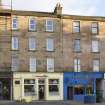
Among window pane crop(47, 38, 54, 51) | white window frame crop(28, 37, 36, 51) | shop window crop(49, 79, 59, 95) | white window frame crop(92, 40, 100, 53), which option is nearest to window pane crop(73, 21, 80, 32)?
white window frame crop(92, 40, 100, 53)

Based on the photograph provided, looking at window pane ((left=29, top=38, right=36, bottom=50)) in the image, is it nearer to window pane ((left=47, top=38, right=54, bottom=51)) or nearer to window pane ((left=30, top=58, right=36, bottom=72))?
window pane ((left=30, top=58, right=36, bottom=72))

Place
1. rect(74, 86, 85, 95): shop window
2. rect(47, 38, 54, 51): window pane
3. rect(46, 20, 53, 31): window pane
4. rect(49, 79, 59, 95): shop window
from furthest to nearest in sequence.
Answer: rect(74, 86, 85, 95): shop window < rect(46, 20, 53, 31): window pane < rect(47, 38, 54, 51): window pane < rect(49, 79, 59, 95): shop window

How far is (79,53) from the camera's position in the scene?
70875 millimetres

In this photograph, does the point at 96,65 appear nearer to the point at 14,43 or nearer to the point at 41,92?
the point at 41,92

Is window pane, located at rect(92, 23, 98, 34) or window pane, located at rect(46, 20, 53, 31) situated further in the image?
window pane, located at rect(92, 23, 98, 34)

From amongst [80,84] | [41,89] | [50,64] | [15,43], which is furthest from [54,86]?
[15,43]

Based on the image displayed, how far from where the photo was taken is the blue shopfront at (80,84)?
69.9m

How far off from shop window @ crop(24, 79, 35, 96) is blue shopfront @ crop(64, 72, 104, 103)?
4.67 meters

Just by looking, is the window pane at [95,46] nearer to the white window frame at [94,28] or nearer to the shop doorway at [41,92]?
the white window frame at [94,28]

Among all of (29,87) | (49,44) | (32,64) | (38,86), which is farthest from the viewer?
(49,44)

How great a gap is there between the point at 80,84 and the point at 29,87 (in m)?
7.49

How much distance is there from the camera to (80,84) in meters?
70.6

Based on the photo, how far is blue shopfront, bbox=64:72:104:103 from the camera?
6988 centimetres

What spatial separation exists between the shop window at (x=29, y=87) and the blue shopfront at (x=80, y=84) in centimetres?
467
